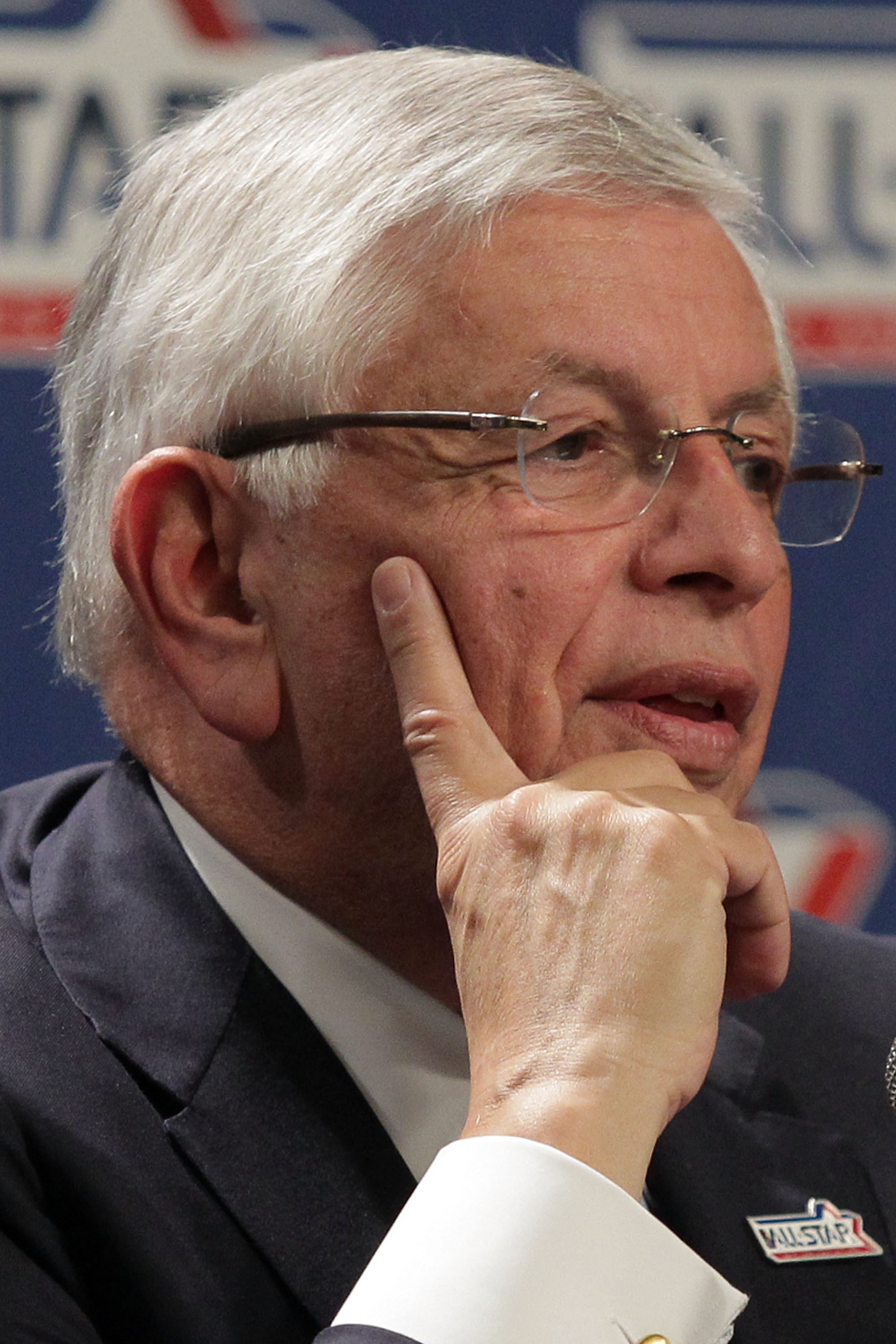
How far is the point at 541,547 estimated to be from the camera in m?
1.55

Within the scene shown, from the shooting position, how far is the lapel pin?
1.70 metres

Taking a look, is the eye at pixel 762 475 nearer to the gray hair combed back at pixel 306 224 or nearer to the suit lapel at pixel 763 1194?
the gray hair combed back at pixel 306 224

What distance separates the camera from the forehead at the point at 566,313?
61.4 inches

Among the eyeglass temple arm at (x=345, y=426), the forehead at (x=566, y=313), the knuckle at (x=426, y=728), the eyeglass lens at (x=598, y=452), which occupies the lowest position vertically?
the knuckle at (x=426, y=728)

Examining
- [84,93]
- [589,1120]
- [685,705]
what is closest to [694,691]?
[685,705]

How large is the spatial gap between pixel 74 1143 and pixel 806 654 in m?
1.70

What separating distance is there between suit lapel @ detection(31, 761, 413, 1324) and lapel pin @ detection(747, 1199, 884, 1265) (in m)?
0.43

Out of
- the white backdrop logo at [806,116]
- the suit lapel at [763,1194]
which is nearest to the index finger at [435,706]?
the suit lapel at [763,1194]

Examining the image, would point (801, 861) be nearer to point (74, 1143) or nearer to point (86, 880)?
point (86, 880)

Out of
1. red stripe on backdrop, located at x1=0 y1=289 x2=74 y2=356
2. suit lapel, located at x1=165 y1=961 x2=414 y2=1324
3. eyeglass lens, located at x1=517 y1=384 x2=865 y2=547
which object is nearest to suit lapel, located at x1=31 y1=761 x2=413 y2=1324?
suit lapel, located at x1=165 y1=961 x2=414 y2=1324

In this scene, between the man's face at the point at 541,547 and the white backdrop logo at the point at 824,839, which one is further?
the white backdrop logo at the point at 824,839

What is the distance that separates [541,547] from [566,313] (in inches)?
8.8

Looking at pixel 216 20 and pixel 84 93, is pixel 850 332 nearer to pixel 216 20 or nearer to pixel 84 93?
pixel 216 20

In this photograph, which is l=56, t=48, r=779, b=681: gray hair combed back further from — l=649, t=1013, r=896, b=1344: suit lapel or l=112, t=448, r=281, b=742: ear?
l=649, t=1013, r=896, b=1344: suit lapel
